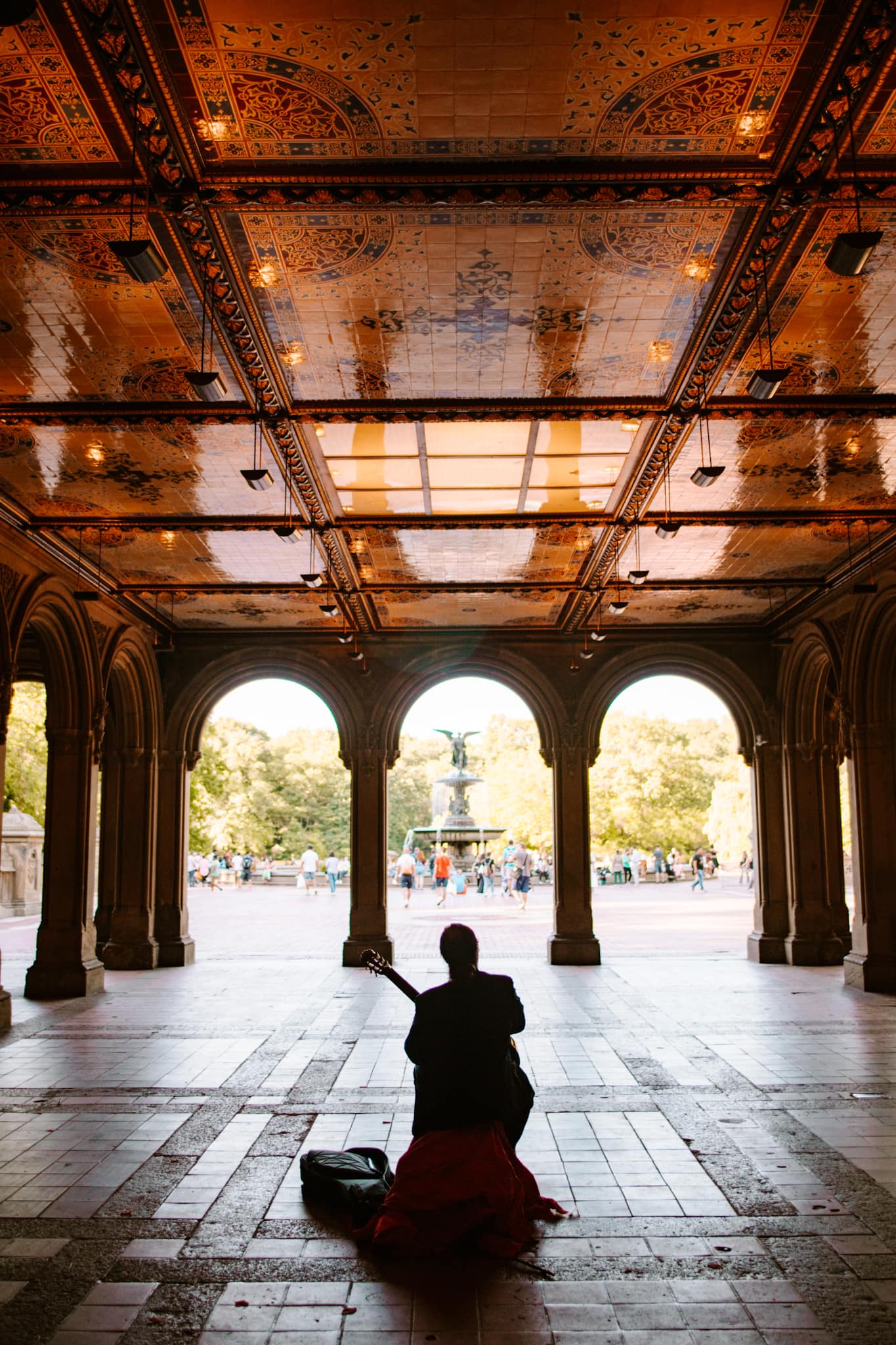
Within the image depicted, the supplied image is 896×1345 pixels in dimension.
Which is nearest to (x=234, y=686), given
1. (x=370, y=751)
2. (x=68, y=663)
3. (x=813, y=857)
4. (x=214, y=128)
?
(x=370, y=751)

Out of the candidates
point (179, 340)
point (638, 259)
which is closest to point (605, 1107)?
point (638, 259)

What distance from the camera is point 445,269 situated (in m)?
6.26

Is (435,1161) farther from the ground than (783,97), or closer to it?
closer to it

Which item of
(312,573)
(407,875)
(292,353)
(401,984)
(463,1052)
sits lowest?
(407,875)

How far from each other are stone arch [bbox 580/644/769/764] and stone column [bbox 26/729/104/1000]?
740 centimetres

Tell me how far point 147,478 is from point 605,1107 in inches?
256

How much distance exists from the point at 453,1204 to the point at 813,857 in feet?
40.2

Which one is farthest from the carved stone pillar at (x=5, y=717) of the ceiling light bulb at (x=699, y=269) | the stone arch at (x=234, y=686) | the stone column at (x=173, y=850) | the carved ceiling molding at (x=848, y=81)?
the carved ceiling molding at (x=848, y=81)

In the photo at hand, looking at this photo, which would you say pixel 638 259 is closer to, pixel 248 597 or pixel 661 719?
pixel 248 597

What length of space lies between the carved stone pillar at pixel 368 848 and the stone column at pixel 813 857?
5.92 meters

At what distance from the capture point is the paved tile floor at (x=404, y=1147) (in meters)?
4.11

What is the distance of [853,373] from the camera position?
25.4 feet

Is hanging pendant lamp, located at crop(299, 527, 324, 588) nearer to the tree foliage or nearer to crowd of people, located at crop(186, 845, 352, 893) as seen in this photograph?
the tree foliage

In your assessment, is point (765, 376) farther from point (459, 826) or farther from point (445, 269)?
point (459, 826)
